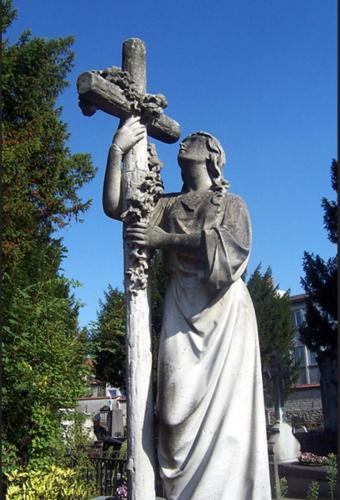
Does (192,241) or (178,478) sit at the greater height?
(192,241)

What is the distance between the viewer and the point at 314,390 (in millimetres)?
45000

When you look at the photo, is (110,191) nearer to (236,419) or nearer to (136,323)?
(136,323)

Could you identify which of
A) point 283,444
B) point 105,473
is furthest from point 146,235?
point 283,444

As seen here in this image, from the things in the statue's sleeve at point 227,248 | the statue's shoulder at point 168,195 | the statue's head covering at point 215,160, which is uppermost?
the statue's head covering at point 215,160

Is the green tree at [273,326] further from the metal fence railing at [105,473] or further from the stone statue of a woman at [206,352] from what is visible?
the stone statue of a woman at [206,352]

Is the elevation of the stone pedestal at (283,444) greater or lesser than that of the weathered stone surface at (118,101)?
lesser

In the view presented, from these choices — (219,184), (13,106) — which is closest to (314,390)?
(13,106)

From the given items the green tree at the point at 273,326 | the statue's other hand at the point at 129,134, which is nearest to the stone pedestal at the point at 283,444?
the statue's other hand at the point at 129,134

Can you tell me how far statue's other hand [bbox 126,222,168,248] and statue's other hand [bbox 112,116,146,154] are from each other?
0.60 m

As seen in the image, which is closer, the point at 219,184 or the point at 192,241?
the point at 192,241

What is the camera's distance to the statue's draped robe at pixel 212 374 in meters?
3.76

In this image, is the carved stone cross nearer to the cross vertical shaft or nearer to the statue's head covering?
the cross vertical shaft

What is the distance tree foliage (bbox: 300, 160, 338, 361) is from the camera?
1008 inches

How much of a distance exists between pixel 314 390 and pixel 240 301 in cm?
4333
